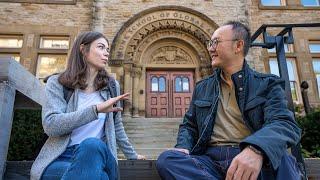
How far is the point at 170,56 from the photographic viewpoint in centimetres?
1269

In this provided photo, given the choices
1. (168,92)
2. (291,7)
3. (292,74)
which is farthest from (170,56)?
(291,7)

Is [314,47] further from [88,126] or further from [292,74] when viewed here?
[88,126]

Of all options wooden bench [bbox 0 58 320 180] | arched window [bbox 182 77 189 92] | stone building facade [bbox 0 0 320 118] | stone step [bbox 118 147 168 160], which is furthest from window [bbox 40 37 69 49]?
wooden bench [bbox 0 58 320 180]

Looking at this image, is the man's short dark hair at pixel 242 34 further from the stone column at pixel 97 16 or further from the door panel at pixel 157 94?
the stone column at pixel 97 16

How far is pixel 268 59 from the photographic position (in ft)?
40.3

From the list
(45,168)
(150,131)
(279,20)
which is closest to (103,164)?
(45,168)

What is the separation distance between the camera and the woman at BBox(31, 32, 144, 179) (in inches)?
65.8

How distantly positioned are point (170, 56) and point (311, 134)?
636 cm

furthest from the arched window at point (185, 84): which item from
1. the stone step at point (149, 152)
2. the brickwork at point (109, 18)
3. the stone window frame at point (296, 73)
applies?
the stone step at point (149, 152)

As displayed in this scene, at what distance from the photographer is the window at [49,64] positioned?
467 inches

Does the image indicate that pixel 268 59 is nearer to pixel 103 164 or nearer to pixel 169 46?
pixel 169 46

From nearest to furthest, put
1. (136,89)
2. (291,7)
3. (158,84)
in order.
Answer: (136,89)
(158,84)
(291,7)

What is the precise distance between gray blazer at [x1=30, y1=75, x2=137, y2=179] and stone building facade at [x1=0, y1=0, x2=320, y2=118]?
9.25 m

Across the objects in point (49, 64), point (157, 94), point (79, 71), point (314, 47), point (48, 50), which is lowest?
point (79, 71)
